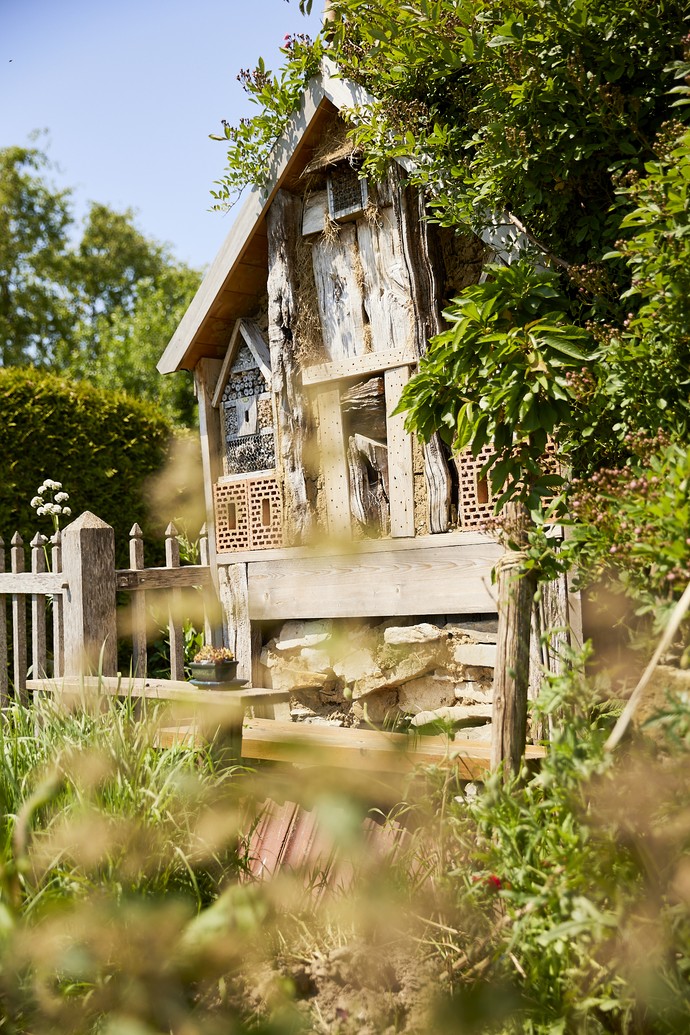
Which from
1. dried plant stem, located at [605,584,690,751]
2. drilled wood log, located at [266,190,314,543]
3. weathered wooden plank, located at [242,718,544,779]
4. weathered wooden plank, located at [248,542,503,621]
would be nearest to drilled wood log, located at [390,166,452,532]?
weathered wooden plank, located at [248,542,503,621]

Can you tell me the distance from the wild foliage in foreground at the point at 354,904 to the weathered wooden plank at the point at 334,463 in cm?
270

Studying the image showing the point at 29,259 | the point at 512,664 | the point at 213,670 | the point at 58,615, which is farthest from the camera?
the point at 29,259

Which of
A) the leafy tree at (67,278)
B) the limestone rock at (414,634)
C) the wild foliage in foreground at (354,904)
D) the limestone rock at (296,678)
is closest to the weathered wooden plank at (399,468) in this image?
the limestone rock at (414,634)

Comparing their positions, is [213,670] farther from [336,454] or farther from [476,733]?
[336,454]

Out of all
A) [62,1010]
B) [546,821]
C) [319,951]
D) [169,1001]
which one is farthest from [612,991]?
[62,1010]

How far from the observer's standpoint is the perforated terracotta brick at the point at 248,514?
6578 millimetres

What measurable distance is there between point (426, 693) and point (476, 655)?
512mm

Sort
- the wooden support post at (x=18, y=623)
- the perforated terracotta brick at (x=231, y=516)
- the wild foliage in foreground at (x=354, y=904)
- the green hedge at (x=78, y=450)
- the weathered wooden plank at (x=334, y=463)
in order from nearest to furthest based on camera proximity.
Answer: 1. the wild foliage in foreground at (x=354, y=904)
2. the wooden support post at (x=18, y=623)
3. the weathered wooden plank at (x=334, y=463)
4. the perforated terracotta brick at (x=231, y=516)
5. the green hedge at (x=78, y=450)

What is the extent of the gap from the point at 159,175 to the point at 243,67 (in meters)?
4.27

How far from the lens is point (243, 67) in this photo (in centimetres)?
588

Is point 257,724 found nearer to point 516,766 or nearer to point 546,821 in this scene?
point 516,766

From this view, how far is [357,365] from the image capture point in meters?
6.08

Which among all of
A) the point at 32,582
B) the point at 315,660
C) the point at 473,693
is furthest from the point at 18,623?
the point at 473,693

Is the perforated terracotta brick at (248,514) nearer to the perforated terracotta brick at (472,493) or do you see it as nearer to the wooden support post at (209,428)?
the wooden support post at (209,428)
